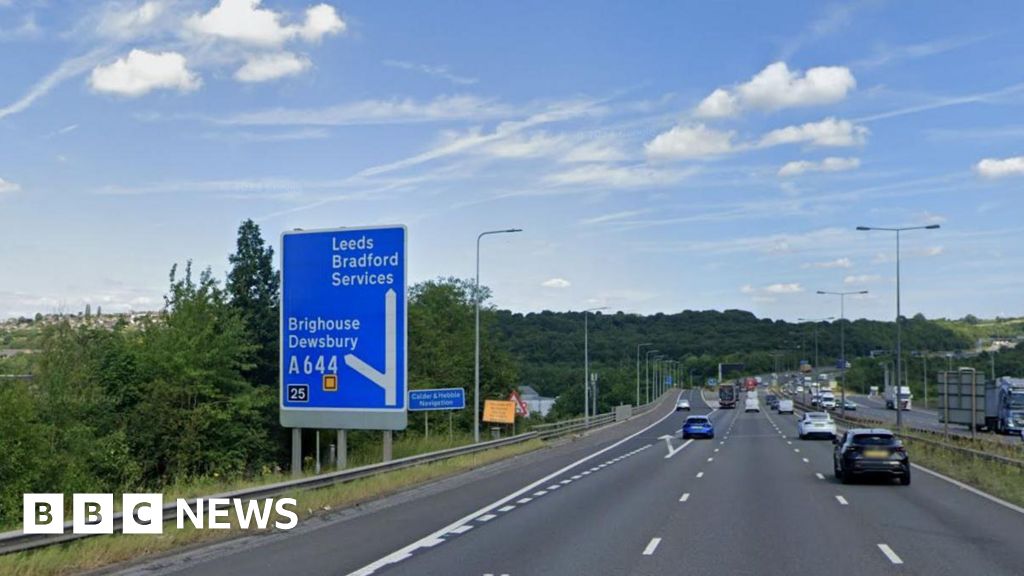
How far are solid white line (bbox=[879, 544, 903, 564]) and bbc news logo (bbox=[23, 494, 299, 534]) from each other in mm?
9615

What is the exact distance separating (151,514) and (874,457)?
19.9 meters

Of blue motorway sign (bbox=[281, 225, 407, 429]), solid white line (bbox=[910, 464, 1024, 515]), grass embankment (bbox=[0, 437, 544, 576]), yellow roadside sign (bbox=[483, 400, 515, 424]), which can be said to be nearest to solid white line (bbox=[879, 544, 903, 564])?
solid white line (bbox=[910, 464, 1024, 515])

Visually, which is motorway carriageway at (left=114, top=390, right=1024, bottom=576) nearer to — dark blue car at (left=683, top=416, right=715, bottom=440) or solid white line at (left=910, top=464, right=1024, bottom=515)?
solid white line at (left=910, top=464, right=1024, bottom=515)

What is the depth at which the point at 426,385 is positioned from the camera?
76.9m

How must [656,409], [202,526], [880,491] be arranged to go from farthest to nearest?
[656,409] → [880,491] → [202,526]

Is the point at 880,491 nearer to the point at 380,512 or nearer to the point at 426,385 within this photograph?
the point at 380,512

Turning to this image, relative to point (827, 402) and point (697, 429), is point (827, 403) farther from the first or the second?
point (697, 429)

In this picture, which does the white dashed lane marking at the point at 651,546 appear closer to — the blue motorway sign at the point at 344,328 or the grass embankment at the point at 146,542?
the grass embankment at the point at 146,542

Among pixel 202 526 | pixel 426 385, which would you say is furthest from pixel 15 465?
pixel 426 385

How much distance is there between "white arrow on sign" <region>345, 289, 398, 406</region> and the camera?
2356 cm

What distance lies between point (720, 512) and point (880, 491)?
760 cm

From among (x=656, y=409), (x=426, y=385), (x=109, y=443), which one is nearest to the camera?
(x=109, y=443)

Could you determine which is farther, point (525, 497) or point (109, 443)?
point (109, 443)

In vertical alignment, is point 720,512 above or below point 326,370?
below
